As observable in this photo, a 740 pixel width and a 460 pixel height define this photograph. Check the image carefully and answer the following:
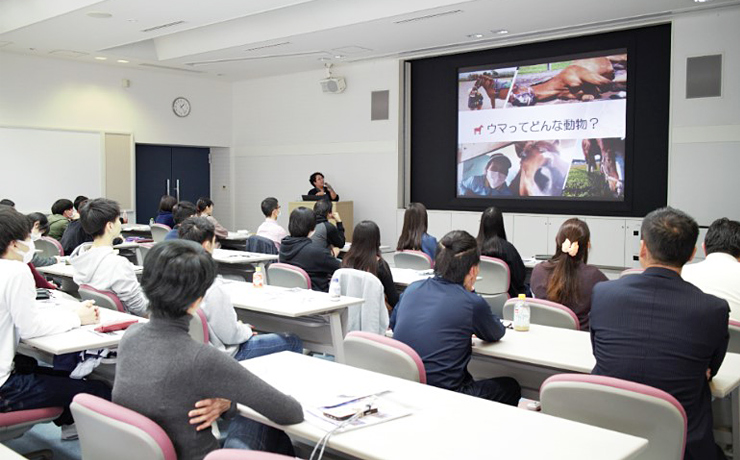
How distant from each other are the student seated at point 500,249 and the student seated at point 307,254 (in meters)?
1.29

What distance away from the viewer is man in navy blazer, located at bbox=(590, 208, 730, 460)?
2.38 meters

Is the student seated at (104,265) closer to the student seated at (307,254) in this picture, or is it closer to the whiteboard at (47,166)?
the student seated at (307,254)

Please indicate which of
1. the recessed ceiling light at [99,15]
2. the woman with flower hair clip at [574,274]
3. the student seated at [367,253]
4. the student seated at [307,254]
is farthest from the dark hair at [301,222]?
the recessed ceiling light at [99,15]

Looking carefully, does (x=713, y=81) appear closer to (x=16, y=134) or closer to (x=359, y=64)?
(x=359, y=64)

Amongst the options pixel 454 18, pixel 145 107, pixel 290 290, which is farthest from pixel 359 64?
pixel 290 290

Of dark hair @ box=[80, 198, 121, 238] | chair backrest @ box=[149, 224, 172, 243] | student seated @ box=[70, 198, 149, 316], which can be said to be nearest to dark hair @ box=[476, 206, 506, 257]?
student seated @ box=[70, 198, 149, 316]

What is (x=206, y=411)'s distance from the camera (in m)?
2.02

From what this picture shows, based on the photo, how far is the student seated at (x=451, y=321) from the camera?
2934mm

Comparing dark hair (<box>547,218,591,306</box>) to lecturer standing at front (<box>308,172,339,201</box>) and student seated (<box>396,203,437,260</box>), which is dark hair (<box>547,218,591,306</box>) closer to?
student seated (<box>396,203,437,260</box>)

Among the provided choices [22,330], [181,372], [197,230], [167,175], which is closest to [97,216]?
[197,230]

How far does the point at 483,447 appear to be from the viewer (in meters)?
1.90

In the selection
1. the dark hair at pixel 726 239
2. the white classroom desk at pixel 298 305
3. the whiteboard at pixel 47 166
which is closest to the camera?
the dark hair at pixel 726 239

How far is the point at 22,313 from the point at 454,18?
6780mm

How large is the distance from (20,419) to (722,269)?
3.45 m
